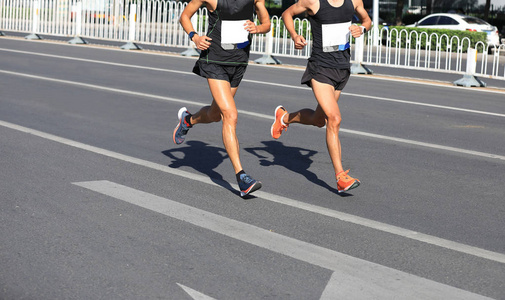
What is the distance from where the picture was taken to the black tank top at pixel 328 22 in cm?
688

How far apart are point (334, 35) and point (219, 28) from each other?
96cm

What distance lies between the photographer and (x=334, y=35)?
6.90 meters

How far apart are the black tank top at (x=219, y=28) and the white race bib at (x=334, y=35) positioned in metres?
0.64

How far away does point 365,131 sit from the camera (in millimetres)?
10023

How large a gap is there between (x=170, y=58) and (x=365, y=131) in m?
11.1

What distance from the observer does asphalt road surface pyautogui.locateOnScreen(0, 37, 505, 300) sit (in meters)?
4.46

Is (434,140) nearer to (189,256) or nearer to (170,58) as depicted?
(189,256)

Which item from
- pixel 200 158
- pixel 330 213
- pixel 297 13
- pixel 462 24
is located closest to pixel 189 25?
pixel 297 13

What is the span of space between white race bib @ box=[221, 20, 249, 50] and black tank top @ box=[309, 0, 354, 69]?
637mm

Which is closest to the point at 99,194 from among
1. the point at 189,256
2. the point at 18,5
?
the point at 189,256

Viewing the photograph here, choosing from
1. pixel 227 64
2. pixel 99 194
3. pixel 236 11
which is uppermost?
pixel 236 11

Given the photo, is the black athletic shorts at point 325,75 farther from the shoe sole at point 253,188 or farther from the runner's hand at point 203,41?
the shoe sole at point 253,188

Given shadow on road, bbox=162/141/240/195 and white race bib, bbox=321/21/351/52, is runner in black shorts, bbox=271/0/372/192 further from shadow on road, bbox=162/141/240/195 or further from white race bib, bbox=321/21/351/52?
shadow on road, bbox=162/141/240/195

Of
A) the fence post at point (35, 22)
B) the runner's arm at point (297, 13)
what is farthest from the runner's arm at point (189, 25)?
the fence post at point (35, 22)
